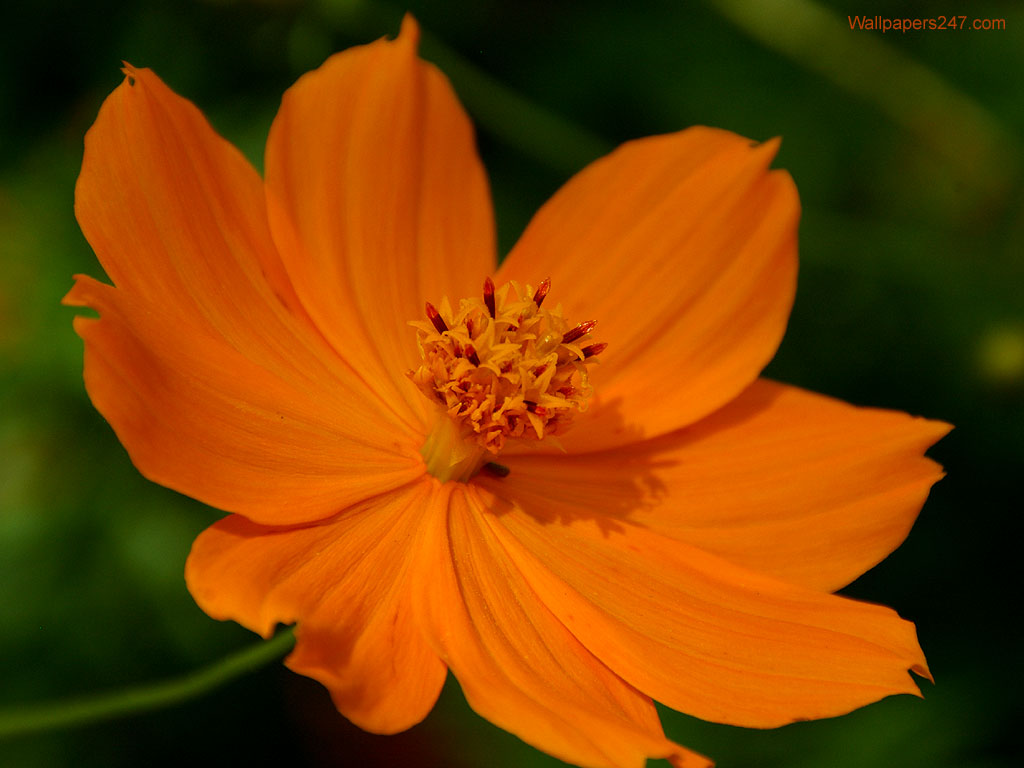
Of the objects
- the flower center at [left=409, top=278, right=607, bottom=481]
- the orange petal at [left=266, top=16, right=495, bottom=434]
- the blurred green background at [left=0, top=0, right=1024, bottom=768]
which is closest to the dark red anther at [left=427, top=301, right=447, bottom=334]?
the flower center at [left=409, top=278, right=607, bottom=481]

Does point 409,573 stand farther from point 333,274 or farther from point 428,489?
point 333,274

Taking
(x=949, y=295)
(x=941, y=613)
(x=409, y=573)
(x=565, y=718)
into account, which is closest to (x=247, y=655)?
(x=409, y=573)

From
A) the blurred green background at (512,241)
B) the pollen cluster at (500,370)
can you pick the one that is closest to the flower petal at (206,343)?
the pollen cluster at (500,370)

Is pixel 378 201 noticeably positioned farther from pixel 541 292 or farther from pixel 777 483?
pixel 777 483

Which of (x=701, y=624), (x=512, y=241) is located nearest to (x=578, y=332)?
(x=701, y=624)

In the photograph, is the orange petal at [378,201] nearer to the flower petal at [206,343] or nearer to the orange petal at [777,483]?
the flower petal at [206,343]

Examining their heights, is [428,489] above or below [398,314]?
below
